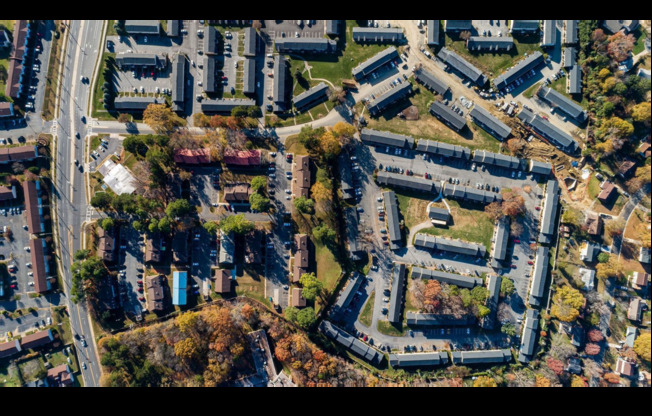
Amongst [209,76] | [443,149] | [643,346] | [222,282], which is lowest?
[643,346]

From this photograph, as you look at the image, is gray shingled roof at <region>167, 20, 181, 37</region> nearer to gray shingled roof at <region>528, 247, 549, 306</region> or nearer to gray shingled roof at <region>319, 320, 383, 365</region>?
gray shingled roof at <region>319, 320, 383, 365</region>

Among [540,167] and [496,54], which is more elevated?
[496,54]

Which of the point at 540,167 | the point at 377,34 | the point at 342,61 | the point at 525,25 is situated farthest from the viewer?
the point at 342,61

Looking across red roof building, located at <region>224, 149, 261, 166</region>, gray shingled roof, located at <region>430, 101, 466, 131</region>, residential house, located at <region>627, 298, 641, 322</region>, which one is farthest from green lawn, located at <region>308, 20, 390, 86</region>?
residential house, located at <region>627, 298, 641, 322</region>

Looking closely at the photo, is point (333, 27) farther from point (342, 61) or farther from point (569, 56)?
point (569, 56)

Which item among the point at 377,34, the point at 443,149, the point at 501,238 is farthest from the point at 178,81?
the point at 501,238

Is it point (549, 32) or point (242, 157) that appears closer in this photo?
point (242, 157)
